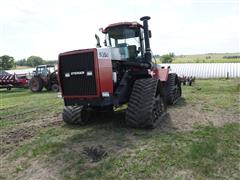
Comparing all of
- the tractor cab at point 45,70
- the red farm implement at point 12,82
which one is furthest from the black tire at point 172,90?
the red farm implement at point 12,82

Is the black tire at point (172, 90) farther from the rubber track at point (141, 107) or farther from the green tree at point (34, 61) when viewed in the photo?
the green tree at point (34, 61)

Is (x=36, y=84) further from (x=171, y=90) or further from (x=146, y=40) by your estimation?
(x=146, y=40)

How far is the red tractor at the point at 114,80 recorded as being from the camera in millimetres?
6137

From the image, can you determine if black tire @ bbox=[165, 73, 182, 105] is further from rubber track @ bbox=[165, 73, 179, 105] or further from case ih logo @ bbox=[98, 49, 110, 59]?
case ih logo @ bbox=[98, 49, 110, 59]

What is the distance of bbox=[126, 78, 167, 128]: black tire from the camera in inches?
251

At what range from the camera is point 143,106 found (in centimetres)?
642

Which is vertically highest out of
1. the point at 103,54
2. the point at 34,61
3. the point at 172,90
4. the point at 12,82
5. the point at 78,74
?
the point at 103,54

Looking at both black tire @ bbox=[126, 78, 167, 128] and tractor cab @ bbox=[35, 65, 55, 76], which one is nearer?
black tire @ bbox=[126, 78, 167, 128]

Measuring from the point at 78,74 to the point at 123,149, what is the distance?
1862 millimetres

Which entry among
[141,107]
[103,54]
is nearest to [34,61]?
[103,54]

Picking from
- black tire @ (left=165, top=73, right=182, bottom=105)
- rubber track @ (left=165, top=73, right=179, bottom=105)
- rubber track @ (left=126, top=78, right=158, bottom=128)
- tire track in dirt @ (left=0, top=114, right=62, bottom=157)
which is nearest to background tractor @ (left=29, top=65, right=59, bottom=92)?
black tire @ (left=165, top=73, right=182, bottom=105)

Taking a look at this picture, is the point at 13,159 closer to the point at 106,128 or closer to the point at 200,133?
the point at 106,128

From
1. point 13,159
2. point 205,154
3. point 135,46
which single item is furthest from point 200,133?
point 13,159

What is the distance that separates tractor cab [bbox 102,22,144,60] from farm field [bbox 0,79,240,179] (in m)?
1.79
